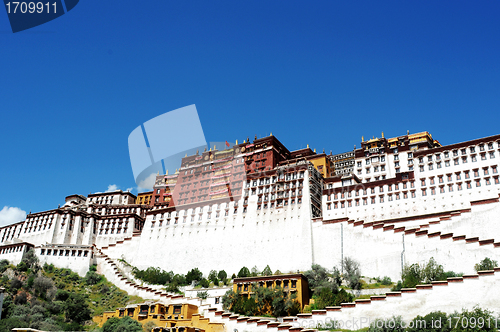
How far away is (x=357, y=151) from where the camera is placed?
91.3m

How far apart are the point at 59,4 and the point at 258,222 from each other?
60.3m

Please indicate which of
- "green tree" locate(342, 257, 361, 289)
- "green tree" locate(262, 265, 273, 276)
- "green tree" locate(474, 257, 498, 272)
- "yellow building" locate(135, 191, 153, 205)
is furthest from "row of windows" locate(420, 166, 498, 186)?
"yellow building" locate(135, 191, 153, 205)

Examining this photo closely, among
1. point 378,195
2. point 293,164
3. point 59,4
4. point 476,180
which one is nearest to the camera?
point 59,4

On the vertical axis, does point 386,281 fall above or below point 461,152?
below

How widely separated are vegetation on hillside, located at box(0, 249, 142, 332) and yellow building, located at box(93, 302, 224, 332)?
548 centimetres

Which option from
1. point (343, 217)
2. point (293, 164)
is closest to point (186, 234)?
point (293, 164)

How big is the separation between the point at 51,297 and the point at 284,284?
123 feet

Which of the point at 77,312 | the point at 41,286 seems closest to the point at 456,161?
the point at 77,312

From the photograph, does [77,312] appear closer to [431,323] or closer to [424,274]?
[424,274]

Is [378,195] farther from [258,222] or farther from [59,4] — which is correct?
[59,4]

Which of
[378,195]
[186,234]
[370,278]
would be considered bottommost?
[370,278]

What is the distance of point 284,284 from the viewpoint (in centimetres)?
5459

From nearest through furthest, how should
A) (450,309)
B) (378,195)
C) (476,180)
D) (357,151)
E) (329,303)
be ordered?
1. (450,309)
2. (329,303)
3. (476,180)
4. (378,195)
5. (357,151)

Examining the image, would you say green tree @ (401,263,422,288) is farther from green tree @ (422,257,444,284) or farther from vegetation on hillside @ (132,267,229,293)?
vegetation on hillside @ (132,267,229,293)
